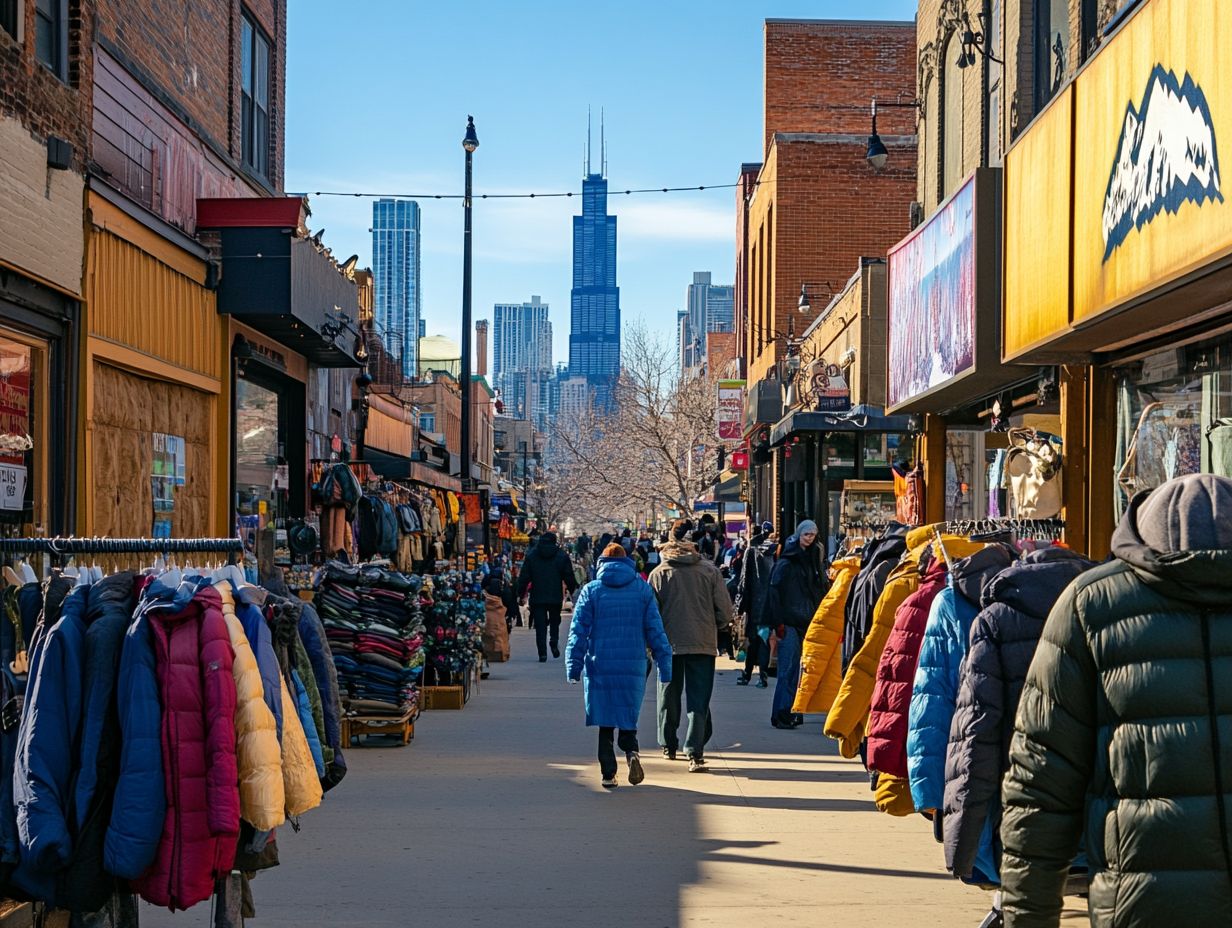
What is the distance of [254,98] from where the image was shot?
22031 mm

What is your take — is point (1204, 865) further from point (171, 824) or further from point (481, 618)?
point (481, 618)

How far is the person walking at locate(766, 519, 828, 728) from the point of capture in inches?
585

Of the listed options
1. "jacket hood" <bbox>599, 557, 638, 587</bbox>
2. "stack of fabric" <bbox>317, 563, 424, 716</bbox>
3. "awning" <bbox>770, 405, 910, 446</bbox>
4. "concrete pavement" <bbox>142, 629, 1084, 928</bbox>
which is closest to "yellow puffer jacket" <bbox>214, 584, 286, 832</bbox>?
"concrete pavement" <bbox>142, 629, 1084, 928</bbox>

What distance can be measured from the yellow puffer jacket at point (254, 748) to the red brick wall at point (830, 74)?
34.1m

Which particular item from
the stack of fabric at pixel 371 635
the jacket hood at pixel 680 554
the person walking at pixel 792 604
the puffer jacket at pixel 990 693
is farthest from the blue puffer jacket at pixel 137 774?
the person walking at pixel 792 604

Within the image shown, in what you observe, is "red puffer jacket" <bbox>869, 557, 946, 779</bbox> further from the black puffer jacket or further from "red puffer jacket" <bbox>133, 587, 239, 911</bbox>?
"red puffer jacket" <bbox>133, 587, 239, 911</bbox>

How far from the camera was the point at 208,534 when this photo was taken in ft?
58.0

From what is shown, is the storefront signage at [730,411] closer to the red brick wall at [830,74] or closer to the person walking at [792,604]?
the red brick wall at [830,74]

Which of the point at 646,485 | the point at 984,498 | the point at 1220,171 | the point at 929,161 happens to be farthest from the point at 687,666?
the point at 646,485

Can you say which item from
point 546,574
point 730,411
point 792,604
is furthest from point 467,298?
point 792,604

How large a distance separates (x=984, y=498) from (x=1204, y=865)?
1232 centimetres

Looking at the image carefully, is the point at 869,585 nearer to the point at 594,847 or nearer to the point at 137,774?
the point at 594,847

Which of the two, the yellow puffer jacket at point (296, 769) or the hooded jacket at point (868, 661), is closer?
the yellow puffer jacket at point (296, 769)

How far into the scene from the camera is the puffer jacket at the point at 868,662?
25.0 ft
